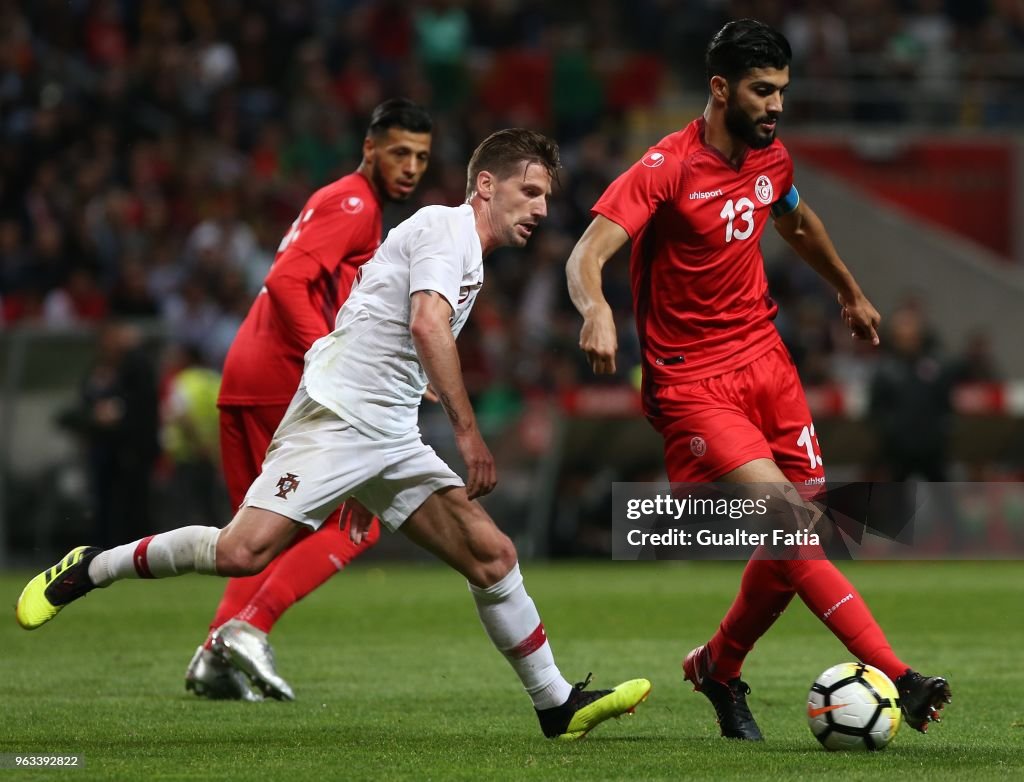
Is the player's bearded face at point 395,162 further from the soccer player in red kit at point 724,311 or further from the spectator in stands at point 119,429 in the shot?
the spectator in stands at point 119,429

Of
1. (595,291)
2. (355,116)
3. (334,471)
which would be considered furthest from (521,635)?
(355,116)

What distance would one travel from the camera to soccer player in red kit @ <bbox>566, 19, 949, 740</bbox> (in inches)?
256

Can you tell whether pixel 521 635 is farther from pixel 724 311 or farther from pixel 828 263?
pixel 828 263

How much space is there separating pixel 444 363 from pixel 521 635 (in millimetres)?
1091

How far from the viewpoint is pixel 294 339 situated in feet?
26.8

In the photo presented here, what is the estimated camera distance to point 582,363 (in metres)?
18.3

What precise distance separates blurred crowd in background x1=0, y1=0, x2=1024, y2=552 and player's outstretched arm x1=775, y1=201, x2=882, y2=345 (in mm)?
9064

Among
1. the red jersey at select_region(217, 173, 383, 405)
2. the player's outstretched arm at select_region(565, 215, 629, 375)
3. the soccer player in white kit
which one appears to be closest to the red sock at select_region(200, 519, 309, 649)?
the red jersey at select_region(217, 173, 383, 405)

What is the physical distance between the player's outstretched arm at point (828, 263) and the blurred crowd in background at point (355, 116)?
9.06 meters

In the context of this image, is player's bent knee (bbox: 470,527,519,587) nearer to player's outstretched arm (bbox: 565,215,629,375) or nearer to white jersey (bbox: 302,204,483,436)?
white jersey (bbox: 302,204,483,436)

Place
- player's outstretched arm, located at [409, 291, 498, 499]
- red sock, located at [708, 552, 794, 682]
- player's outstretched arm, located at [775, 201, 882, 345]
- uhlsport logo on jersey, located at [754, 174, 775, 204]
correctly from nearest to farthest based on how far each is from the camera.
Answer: player's outstretched arm, located at [409, 291, 498, 499], red sock, located at [708, 552, 794, 682], uhlsport logo on jersey, located at [754, 174, 775, 204], player's outstretched arm, located at [775, 201, 882, 345]

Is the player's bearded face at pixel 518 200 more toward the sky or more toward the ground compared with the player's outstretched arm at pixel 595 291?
more toward the sky

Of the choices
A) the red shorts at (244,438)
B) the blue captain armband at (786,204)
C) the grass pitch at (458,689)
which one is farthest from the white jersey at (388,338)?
the red shorts at (244,438)

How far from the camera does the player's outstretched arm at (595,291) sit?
19.1ft
